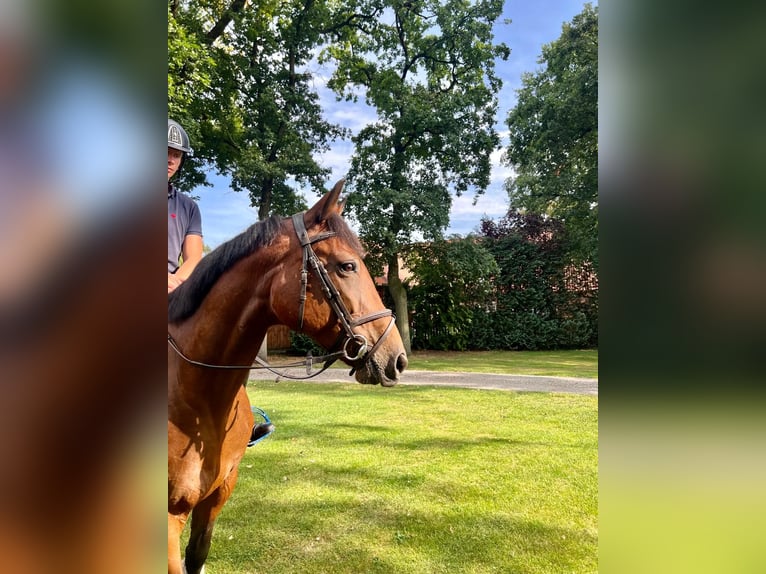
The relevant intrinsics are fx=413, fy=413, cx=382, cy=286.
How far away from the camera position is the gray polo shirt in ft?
7.68

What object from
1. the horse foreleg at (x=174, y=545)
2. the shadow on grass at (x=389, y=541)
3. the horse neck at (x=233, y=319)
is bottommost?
the shadow on grass at (x=389, y=541)

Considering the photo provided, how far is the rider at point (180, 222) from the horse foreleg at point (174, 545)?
786 mm

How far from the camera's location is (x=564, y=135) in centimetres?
1339

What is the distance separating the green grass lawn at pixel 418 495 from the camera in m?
2.95

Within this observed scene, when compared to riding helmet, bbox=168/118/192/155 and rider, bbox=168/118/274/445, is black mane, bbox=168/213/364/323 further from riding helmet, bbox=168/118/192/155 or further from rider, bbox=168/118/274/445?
riding helmet, bbox=168/118/192/155

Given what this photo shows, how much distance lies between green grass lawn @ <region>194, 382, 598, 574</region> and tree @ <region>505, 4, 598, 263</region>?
29.1 ft

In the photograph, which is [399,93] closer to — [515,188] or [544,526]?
[515,188]

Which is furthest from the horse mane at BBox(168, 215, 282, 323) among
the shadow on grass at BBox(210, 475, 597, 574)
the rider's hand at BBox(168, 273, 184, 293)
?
the shadow on grass at BBox(210, 475, 597, 574)

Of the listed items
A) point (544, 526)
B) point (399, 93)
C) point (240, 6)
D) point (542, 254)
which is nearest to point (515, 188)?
point (542, 254)

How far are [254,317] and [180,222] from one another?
95 cm

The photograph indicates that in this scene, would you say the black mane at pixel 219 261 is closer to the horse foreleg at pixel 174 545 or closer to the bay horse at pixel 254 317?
the bay horse at pixel 254 317

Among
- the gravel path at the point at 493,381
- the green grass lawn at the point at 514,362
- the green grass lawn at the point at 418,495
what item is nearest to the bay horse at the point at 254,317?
the green grass lawn at the point at 418,495
